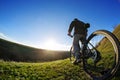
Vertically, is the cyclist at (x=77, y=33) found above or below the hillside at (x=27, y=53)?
below

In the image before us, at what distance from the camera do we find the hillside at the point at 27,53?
6668cm

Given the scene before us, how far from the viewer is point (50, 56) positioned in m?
73.1

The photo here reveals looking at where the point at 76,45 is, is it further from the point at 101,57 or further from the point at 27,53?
the point at 27,53

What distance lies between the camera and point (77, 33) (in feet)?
33.9

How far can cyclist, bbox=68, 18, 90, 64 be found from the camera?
1005 cm

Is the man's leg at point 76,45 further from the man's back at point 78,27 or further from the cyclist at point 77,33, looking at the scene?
the man's back at point 78,27

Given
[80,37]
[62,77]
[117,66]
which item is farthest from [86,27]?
[117,66]

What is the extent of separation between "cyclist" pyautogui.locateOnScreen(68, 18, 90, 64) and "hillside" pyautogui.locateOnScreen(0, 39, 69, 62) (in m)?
56.6

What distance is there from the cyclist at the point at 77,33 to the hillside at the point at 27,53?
5660 centimetres

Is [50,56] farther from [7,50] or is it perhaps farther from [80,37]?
[80,37]

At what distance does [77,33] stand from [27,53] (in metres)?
64.6

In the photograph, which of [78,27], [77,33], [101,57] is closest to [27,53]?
[78,27]

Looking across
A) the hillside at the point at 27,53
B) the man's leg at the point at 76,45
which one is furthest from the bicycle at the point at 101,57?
the hillside at the point at 27,53

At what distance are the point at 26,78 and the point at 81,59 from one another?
2957 mm
